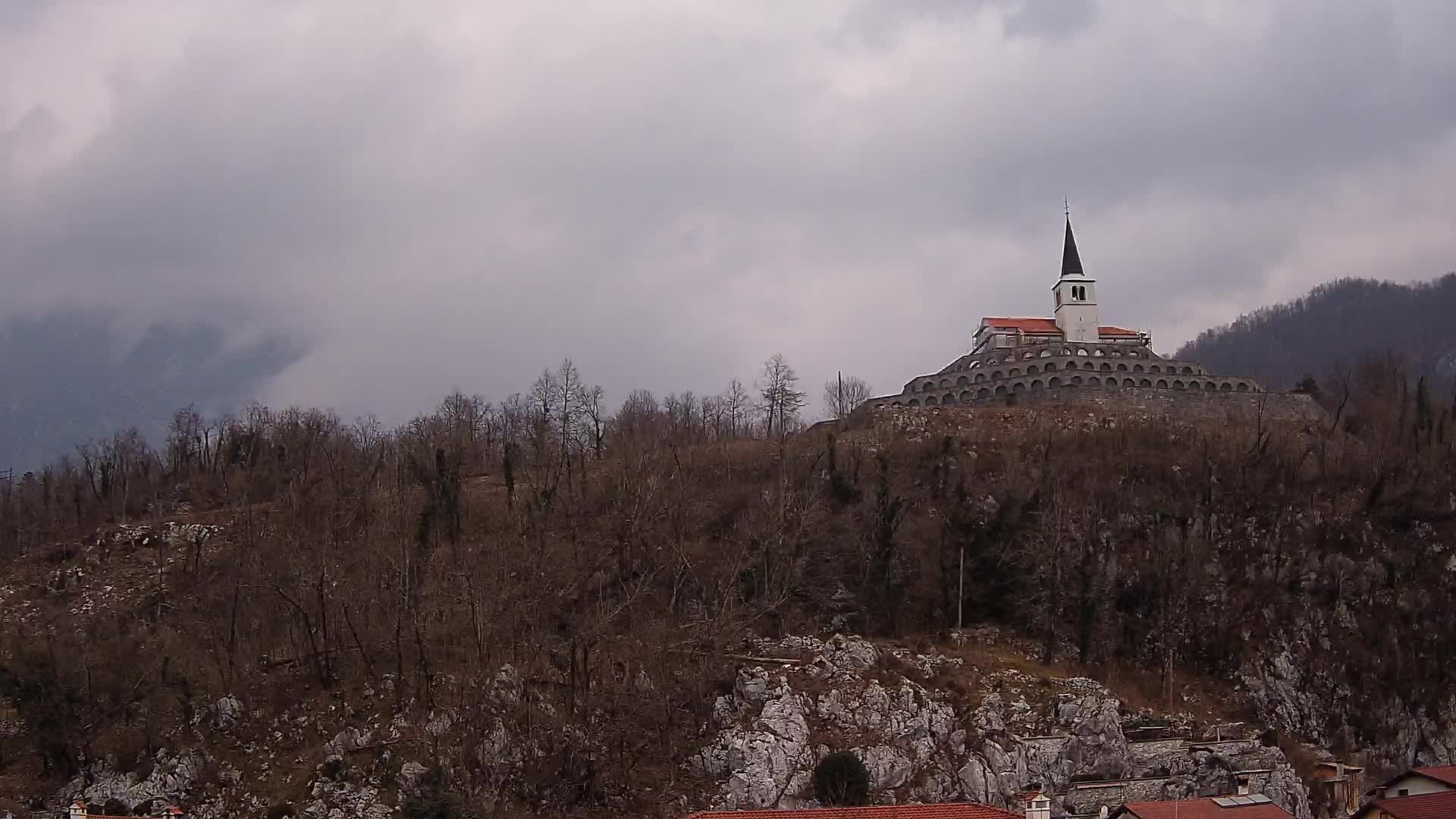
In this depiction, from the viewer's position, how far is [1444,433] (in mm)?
67125

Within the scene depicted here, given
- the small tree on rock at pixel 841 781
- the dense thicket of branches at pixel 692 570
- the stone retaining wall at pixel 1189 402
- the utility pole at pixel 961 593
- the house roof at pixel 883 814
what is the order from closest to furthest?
1. the house roof at pixel 883 814
2. the small tree on rock at pixel 841 781
3. the dense thicket of branches at pixel 692 570
4. the utility pole at pixel 961 593
5. the stone retaining wall at pixel 1189 402

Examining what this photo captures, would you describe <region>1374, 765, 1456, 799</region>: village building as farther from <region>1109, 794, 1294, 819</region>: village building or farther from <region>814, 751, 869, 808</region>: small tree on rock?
<region>814, 751, 869, 808</region>: small tree on rock

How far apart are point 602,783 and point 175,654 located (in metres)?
18.1

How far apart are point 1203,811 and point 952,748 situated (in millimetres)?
11202

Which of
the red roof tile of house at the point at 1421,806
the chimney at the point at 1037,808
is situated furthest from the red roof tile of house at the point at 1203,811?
the red roof tile of house at the point at 1421,806

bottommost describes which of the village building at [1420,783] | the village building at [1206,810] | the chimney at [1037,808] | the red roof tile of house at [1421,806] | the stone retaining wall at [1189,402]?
the village building at [1420,783]

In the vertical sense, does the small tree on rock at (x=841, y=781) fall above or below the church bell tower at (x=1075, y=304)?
below

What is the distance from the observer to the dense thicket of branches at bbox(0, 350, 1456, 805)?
147 ft

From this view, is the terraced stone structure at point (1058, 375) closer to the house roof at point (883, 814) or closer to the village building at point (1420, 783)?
the village building at point (1420, 783)

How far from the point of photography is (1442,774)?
127 feet

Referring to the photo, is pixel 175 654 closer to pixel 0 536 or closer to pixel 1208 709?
pixel 0 536

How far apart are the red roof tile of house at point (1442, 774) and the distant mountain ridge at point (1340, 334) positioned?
10010 centimetres

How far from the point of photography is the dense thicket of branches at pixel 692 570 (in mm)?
44844

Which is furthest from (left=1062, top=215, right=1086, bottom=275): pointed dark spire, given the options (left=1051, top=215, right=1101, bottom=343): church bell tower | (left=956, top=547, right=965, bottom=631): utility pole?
(left=956, top=547, right=965, bottom=631): utility pole
